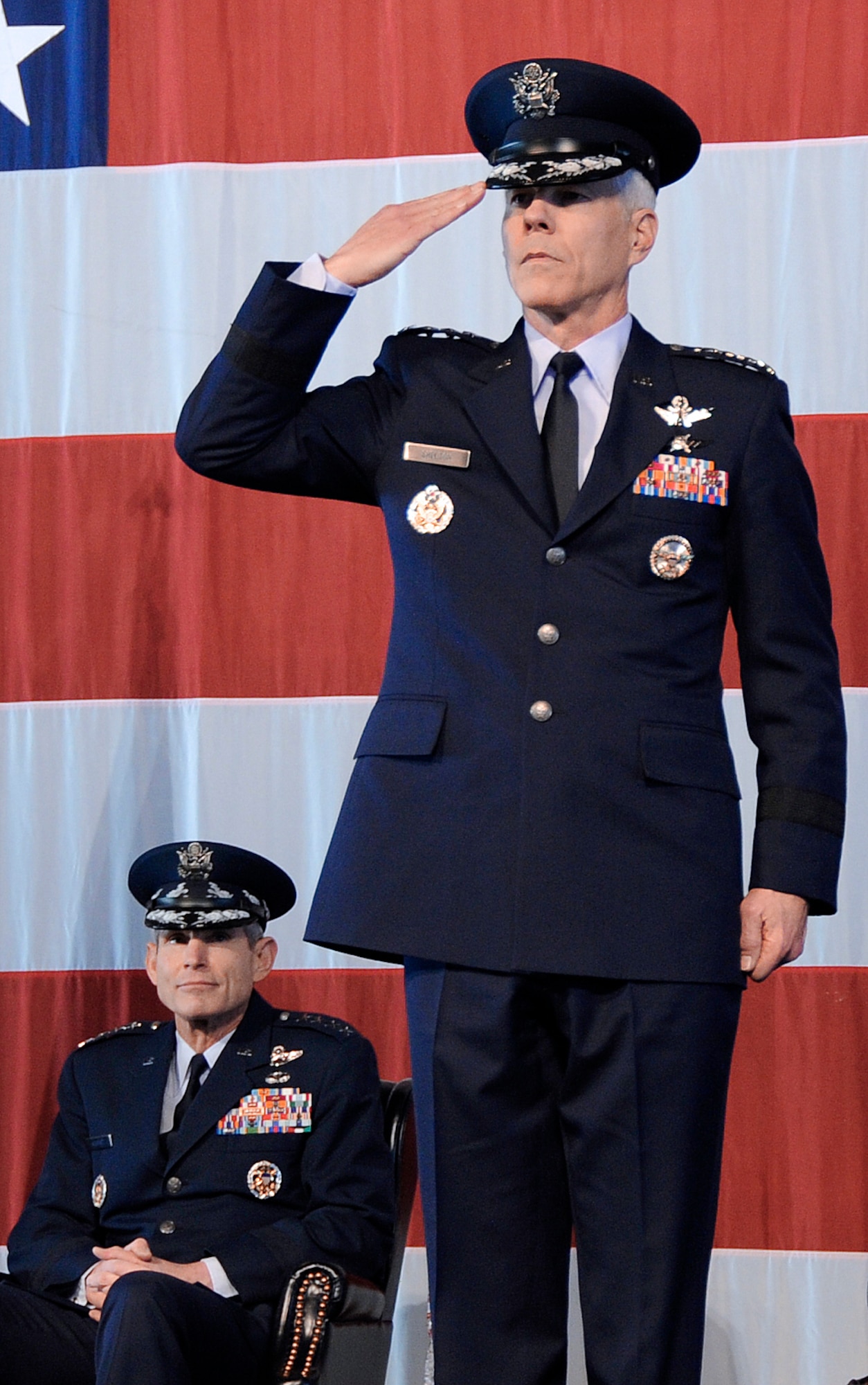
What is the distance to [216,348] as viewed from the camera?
310cm

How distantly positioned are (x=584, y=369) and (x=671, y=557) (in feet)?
0.66

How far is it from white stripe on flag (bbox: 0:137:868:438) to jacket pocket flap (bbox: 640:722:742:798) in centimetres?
161

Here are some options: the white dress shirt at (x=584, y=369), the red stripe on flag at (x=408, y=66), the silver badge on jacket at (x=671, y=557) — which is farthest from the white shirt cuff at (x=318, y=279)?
the red stripe on flag at (x=408, y=66)

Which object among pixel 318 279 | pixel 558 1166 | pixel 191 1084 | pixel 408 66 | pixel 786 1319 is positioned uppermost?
pixel 408 66

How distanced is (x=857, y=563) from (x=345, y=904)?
65.1 inches

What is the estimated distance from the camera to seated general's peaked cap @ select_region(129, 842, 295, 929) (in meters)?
2.74

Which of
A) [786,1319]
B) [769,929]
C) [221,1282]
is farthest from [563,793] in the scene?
[786,1319]

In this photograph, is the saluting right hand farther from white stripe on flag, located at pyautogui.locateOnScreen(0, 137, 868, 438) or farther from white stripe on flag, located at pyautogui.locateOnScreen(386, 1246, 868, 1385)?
white stripe on flag, located at pyautogui.locateOnScreen(386, 1246, 868, 1385)

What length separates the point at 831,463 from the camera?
300cm

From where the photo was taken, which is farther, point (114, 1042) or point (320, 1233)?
point (114, 1042)

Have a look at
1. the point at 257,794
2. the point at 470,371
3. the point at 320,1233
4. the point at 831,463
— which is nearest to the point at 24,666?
the point at 257,794

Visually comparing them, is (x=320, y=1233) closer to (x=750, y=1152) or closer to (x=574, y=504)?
(x=750, y=1152)

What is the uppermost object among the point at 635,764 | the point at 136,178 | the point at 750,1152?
the point at 136,178

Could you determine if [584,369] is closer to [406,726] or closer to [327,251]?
[406,726]
